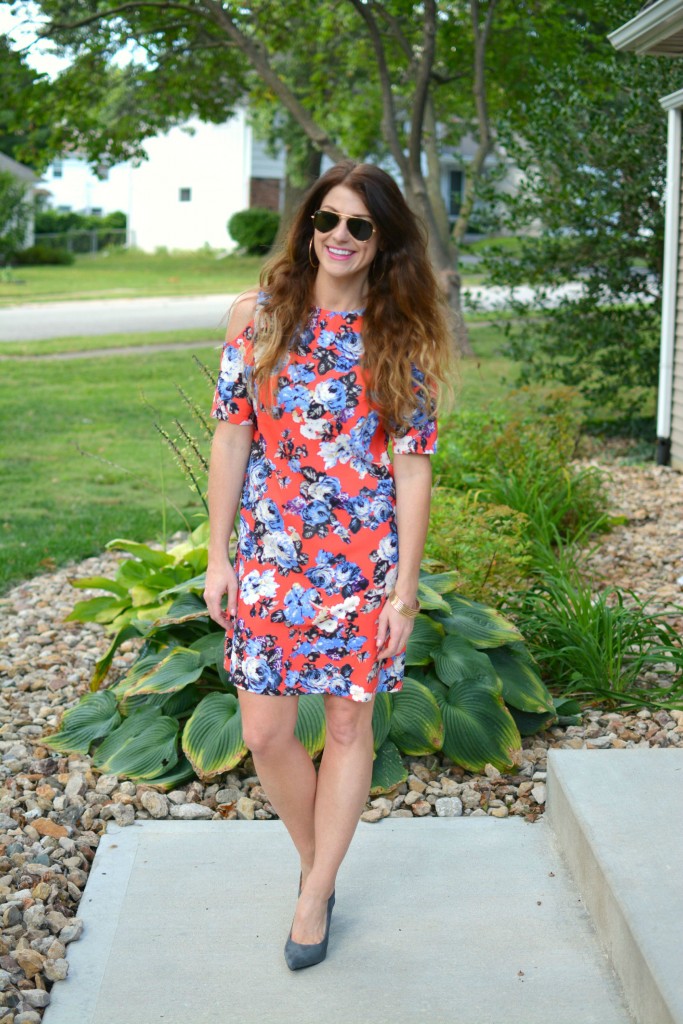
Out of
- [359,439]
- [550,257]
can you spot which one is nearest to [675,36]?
[550,257]

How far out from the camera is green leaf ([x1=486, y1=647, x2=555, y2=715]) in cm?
370

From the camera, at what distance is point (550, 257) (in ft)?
31.5

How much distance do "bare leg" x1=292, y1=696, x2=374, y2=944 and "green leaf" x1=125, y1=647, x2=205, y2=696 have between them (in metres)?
1.10

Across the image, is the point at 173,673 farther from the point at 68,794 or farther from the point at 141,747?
the point at 68,794

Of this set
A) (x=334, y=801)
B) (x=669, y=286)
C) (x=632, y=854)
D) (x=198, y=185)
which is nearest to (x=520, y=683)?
(x=632, y=854)

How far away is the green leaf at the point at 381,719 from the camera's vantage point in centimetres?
350

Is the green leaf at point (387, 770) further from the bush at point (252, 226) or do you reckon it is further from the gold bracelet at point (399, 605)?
the bush at point (252, 226)

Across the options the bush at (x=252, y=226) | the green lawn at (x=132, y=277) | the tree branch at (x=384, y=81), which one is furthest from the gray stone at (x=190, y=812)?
the bush at (x=252, y=226)

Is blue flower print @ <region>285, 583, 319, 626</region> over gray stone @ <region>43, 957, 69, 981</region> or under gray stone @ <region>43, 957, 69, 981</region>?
over

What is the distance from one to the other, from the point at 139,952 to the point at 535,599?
7.59 feet

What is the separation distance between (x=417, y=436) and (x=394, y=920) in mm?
1166

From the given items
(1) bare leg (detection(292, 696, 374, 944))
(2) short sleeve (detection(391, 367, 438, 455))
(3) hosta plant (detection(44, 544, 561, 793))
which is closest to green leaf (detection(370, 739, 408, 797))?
(3) hosta plant (detection(44, 544, 561, 793))

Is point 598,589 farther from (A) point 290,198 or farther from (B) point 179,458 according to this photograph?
→ (A) point 290,198

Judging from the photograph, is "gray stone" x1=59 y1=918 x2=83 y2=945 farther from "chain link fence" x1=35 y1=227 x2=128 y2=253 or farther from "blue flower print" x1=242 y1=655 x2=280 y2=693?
"chain link fence" x1=35 y1=227 x2=128 y2=253
